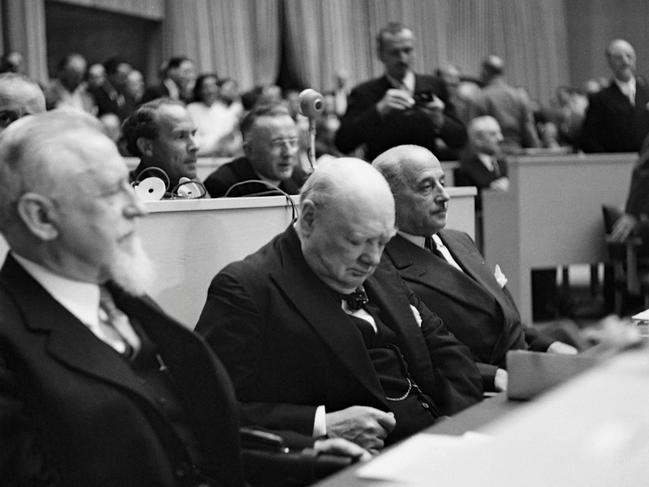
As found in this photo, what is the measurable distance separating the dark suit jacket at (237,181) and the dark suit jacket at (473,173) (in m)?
3.08

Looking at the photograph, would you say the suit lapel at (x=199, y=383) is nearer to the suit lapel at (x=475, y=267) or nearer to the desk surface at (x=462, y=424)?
the desk surface at (x=462, y=424)

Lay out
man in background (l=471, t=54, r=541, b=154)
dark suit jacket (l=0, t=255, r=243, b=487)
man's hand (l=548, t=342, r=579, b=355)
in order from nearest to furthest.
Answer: dark suit jacket (l=0, t=255, r=243, b=487), man's hand (l=548, t=342, r=579, b=355), man in background (l=471, t=54, r=541, b=154)

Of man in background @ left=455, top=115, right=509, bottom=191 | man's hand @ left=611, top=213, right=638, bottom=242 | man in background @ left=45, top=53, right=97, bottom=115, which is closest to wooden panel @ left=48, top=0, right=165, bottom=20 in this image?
man in background @ left=45, top=53, right=97, bottom=115

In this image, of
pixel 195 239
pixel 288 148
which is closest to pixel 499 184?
pixel 288 148

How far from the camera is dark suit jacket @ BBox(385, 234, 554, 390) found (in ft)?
A: 12.4

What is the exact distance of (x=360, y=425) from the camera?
2871mm

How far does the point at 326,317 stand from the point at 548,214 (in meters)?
5.16

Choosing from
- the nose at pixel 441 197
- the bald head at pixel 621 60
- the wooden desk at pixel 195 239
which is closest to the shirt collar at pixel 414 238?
the nose at pixel 441 197

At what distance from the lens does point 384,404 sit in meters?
2.99

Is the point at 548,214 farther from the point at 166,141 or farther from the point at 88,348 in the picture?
the point at 88,348

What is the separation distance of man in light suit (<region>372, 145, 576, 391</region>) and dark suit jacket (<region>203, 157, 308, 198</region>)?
4.61ft

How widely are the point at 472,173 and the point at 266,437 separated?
6462 millimetres

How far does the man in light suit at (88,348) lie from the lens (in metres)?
2.04

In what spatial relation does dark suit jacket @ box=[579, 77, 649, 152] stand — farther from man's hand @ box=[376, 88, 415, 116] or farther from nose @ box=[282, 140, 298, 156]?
nose @ box=[282, 140, 298, 156]
